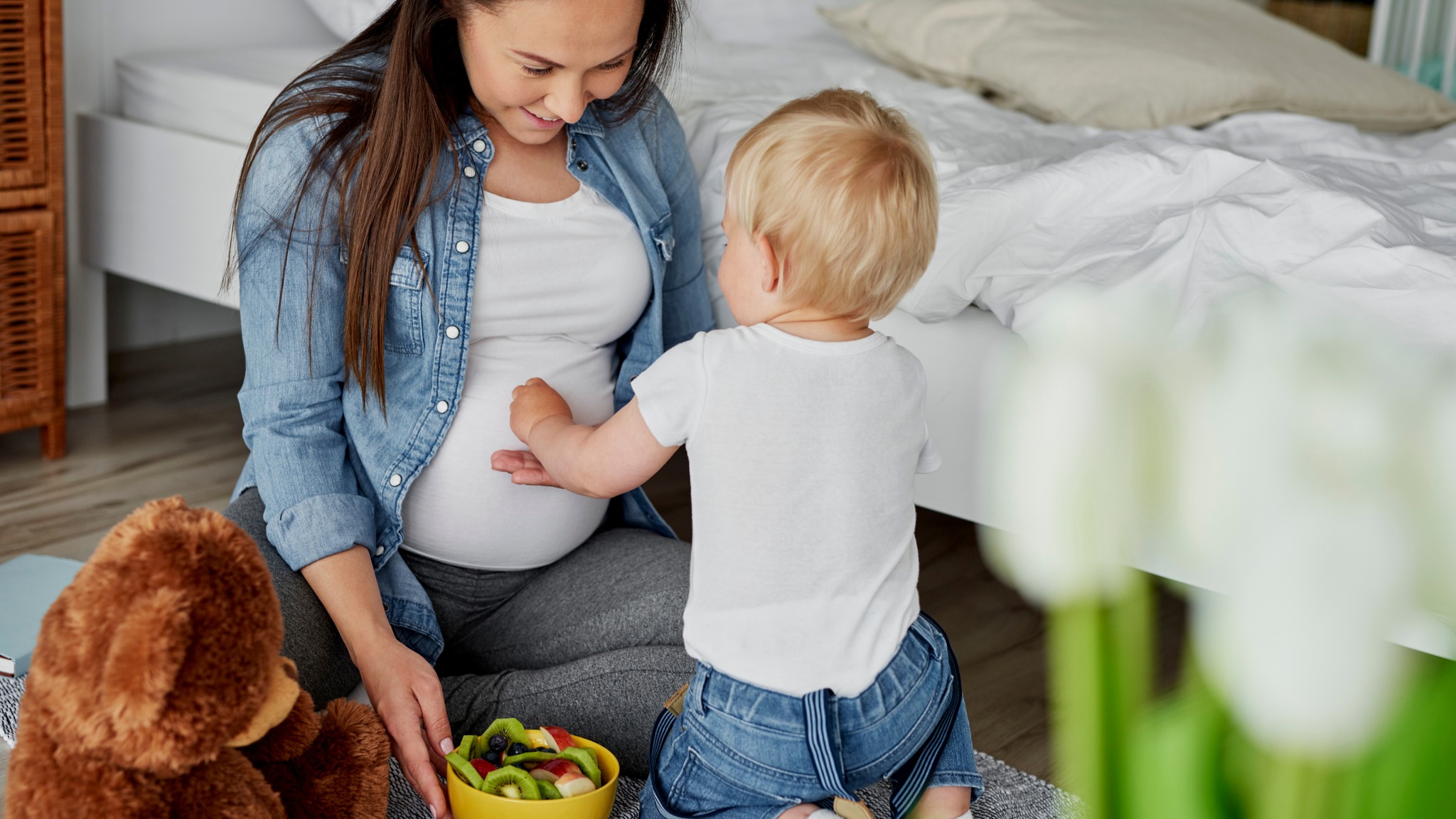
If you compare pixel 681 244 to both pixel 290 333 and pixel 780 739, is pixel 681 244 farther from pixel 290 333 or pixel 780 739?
pixel 780 739

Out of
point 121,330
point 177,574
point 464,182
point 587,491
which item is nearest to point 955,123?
point 464,182

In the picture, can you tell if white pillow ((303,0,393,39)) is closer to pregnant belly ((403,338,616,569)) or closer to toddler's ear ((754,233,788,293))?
pregnant belly ((403,338,616,569))

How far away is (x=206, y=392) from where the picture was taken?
2.24 metres

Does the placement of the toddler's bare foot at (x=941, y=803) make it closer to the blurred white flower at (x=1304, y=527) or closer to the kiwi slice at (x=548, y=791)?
the kiwi slice at (x=548, y=791)

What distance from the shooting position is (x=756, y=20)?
227cm

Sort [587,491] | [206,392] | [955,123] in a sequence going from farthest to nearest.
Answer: [206,392] → [955,123] → [587,491]

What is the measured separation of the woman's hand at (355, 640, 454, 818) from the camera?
90 cm

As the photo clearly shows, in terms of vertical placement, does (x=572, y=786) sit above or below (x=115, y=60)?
below

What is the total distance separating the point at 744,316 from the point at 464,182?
0.33m

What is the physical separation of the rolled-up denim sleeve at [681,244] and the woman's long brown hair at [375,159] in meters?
0.25

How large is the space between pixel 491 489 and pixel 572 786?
0.28 meters

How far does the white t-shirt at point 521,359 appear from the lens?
3.49 feet

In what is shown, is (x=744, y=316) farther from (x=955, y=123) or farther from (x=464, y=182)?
(x=955, y=123)

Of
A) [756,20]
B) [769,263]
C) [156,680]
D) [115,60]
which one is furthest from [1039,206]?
[115,60]
